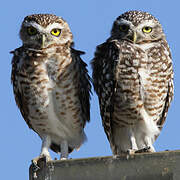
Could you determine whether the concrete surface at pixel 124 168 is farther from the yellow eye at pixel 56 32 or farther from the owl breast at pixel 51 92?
the yellow eye at pixel 56 32

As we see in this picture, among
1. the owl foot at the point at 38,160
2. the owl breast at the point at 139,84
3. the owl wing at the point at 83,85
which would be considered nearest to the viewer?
the owl foot at the point at 38,160

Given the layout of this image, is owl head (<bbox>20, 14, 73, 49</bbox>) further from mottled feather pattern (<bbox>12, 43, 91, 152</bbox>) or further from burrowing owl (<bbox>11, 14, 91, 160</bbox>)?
mottled feather pattern (<bbox>12, 43, 91, 152</bbox>)

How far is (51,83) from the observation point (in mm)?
6430

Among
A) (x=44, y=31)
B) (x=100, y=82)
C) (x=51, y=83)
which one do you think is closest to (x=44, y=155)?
(x=51, y=83)

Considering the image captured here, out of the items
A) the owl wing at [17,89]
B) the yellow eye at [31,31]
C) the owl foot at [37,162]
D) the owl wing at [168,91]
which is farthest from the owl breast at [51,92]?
the owl wing at [168,91]

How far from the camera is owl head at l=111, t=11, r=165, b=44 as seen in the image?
6.60 meters

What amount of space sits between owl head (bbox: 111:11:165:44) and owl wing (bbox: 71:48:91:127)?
0.61 meters

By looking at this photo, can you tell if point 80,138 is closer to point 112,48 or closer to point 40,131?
point 40,131

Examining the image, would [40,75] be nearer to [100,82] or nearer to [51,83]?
[51,83]

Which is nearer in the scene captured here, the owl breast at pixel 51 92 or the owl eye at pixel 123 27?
the owl breast at pixel 51 92

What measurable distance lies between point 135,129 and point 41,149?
1.34 metres

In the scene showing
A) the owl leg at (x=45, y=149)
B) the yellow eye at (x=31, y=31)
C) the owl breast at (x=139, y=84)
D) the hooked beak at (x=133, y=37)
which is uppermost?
the yellow eye at (x=31, y=31)

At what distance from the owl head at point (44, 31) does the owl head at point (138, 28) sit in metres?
0.74

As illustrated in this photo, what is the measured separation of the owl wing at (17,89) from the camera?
21.7 feet
